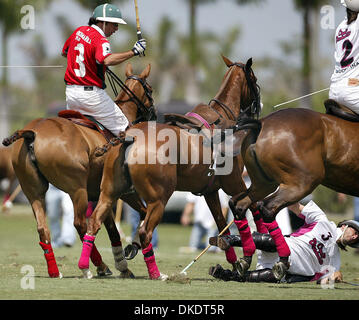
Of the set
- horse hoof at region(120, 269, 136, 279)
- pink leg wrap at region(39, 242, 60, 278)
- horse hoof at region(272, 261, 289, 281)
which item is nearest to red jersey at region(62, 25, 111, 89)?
pink leg wrap at region(39, 242, 60, 278)

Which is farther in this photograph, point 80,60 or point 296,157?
point 80,60

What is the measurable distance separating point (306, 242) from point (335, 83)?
73.0 inches

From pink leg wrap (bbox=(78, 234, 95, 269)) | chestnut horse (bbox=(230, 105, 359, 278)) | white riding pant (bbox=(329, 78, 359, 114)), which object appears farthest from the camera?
pink leg wrap (bbox=(78, 234, 95, 269))

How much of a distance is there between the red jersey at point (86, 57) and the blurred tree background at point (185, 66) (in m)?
7.22

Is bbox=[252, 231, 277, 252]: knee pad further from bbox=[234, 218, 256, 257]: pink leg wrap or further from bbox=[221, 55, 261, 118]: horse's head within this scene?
bbox=[221, 55, 261, 118]: horse's head

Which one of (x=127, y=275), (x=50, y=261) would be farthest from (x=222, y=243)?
(x=50, y=261)

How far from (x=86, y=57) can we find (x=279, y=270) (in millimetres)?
3398

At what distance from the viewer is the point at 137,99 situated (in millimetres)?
9953

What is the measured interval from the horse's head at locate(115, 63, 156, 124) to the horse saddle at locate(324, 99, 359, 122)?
8.17 feet

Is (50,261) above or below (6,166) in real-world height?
above

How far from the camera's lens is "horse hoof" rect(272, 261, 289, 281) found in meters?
8.25

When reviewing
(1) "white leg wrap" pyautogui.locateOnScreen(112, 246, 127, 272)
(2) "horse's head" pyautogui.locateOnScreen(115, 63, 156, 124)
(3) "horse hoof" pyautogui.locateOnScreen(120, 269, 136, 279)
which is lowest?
(3) "horse hoof" pyautogui.locateOnScreen(120, 269, 136, 279)

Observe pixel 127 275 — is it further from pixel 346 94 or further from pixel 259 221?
pixel 346 94
